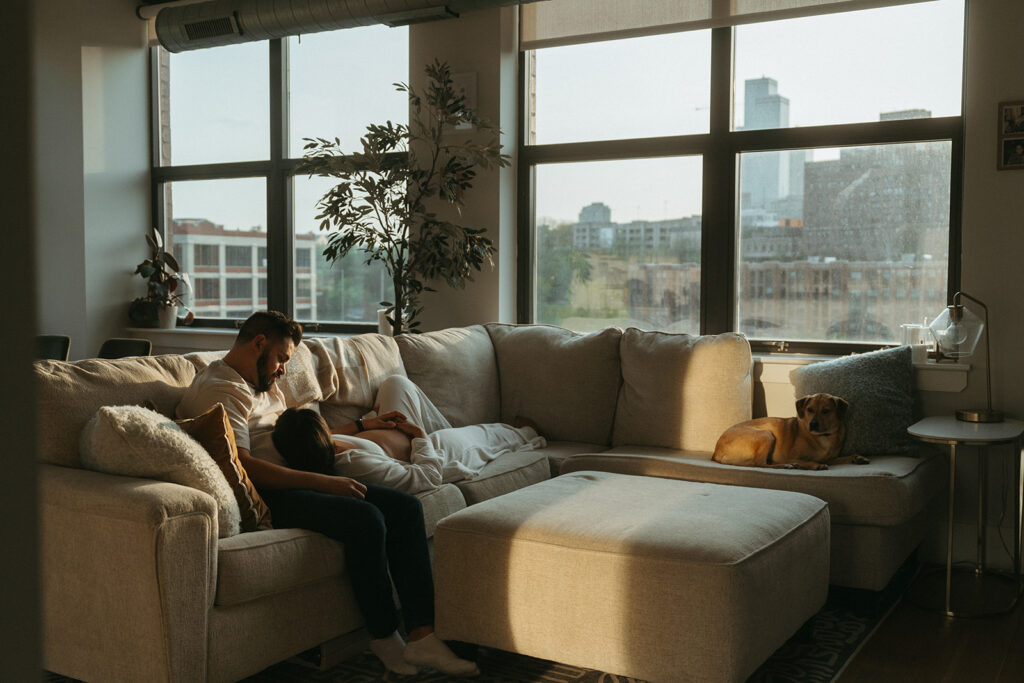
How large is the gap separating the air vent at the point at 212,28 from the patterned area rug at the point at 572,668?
3839mm

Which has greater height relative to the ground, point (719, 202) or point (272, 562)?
point (719, 202)

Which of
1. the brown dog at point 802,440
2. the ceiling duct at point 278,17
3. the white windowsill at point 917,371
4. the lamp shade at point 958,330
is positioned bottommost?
the brown dog at point 802,440

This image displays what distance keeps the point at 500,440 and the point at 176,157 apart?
379 centimetres

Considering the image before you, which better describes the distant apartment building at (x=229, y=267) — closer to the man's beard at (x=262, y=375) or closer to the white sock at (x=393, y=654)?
the man's beard at (x=262, y=375)

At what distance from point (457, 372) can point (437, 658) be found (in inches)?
65.5

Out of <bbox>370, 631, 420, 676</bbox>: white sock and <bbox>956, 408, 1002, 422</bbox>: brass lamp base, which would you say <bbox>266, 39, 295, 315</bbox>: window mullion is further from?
<bbox>956, 408, 1002, 422</bbox>: brass lamp base

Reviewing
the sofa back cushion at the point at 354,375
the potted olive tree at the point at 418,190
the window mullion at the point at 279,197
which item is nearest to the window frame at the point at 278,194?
the window mullion at the point at 279,197

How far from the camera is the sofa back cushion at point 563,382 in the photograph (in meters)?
4.14

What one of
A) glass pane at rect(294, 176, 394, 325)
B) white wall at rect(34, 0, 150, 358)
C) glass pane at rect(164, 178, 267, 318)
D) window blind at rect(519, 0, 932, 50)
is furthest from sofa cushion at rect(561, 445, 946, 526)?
white wall at rect(34, 0, 150, 358)

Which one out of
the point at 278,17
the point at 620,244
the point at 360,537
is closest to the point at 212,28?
the point at 278,17

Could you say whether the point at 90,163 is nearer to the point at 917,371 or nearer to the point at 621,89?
the point at 621,89

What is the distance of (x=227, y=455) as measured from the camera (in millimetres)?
2469

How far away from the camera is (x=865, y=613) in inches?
124

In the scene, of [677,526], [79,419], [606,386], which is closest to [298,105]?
[606,386]
